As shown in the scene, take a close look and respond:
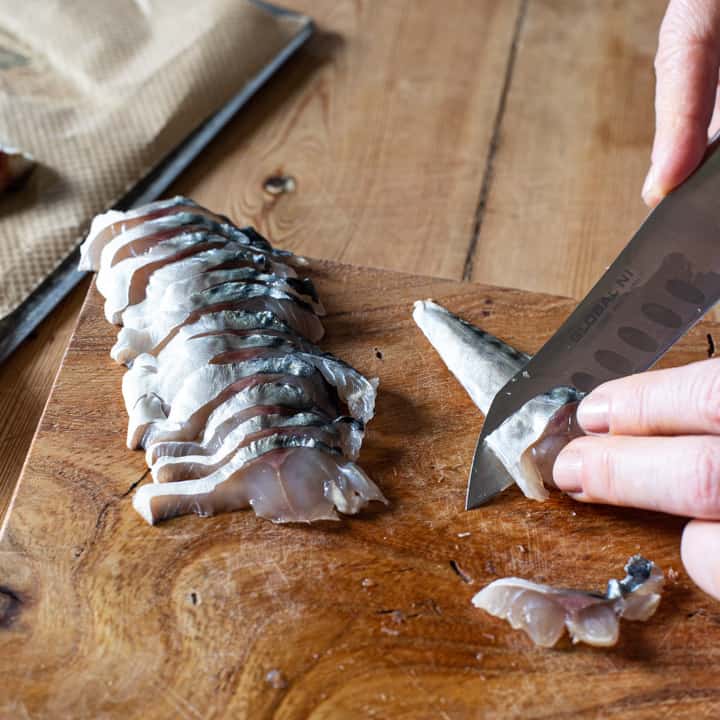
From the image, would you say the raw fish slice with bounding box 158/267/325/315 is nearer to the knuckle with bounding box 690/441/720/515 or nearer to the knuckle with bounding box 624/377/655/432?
the knuckle with bounding box 624/377/655/432

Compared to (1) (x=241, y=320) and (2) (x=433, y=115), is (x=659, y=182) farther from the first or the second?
(2) (x=433, y=115)

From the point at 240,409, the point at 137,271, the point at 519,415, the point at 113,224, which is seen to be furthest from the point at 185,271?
the point at 519,415

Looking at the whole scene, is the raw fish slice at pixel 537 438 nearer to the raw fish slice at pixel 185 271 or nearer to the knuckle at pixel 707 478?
the knuckle at pixel 707 478

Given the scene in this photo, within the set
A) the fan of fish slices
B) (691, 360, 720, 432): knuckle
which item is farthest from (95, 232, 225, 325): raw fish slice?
(691, 360, 720, 432): knuckle

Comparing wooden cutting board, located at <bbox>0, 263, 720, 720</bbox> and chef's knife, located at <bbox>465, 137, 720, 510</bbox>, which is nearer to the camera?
wooden cutting board, located at <bbox>0, 263, 720, 720</bbox>

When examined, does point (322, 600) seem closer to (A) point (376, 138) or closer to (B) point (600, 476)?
(B) point (600, 476)

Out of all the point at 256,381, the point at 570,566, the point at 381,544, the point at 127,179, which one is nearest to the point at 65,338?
the point at 127,179

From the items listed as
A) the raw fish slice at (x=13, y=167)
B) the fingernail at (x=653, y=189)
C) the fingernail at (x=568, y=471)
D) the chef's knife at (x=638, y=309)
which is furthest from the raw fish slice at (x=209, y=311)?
the raw fish slice at (x=13, y=167)
